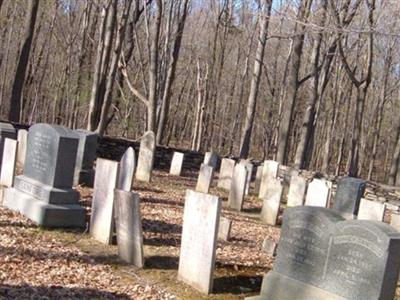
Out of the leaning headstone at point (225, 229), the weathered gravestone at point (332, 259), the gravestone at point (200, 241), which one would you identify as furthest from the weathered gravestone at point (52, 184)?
the weathered gravestone at point (332, 259)

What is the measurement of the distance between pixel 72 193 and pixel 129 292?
3.03 meters

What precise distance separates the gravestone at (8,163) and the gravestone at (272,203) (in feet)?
17.4

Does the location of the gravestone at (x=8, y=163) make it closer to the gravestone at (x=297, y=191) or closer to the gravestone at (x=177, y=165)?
the gravestone at (x=297, y=191)

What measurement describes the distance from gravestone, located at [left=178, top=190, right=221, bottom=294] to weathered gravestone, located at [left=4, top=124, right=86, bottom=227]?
2.67 metres

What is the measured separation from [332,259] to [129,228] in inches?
108

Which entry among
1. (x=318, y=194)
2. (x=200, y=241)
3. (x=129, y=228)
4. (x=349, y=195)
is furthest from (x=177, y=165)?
(x=200, y=241)

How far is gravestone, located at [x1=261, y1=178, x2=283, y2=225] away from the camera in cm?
1194

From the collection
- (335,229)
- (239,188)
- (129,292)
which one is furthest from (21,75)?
(335,229)

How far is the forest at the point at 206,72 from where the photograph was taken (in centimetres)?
1981

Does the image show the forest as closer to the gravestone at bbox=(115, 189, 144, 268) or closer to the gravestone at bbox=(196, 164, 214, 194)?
the gravestone at bbox=(196, 164, 214, 194)

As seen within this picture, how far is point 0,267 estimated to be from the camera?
6.36 meters

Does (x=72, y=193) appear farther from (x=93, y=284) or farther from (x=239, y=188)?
(x=239, y=188)

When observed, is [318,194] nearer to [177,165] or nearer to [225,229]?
[225,229]

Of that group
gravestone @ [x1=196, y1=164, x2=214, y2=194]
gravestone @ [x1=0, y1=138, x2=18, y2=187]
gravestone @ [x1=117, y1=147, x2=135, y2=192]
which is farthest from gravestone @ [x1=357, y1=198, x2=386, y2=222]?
gravestone @ [x1=0, y1=138, x2=18, y2=187]
